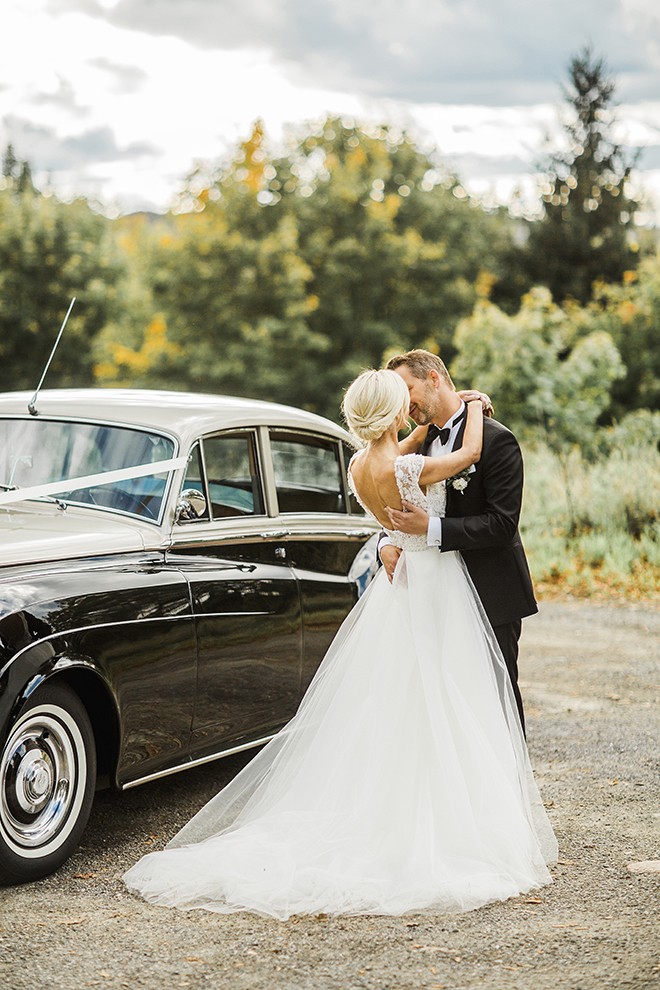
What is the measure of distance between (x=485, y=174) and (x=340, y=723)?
48.2 metres

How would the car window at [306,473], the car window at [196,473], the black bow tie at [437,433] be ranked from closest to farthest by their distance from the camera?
the black bow tie at [437,433] → the car window at [196,473] → the car window at [306,473]

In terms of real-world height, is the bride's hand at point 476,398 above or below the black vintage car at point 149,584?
above

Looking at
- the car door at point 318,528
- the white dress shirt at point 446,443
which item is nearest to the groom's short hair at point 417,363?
the white dress shirt at point 446,443

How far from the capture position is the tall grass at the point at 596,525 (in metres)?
13.3

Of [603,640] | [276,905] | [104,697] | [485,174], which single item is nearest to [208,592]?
[104,697]

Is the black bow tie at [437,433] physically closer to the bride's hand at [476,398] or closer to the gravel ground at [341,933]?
the bride's hand at [476,398]

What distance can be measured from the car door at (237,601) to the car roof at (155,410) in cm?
9

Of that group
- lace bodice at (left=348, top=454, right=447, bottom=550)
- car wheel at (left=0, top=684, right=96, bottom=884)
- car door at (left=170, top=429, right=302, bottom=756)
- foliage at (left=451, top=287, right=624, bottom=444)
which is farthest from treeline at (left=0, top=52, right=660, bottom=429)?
car wheel at (left=0, top=684, right=96, bottom=884)

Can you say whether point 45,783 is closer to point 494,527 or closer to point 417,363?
point 494,527

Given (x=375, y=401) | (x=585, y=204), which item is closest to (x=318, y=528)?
(x=375, y=401)

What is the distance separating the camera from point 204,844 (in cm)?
457

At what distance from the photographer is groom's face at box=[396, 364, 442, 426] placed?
4.96 metres

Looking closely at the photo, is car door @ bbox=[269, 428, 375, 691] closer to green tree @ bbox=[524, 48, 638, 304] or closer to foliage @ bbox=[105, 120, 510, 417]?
foliage @ bbox=[105, 120, 510, 417]

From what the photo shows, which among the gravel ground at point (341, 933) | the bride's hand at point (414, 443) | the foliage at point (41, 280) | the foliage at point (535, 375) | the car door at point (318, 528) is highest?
the foliage at point (41, 280)
